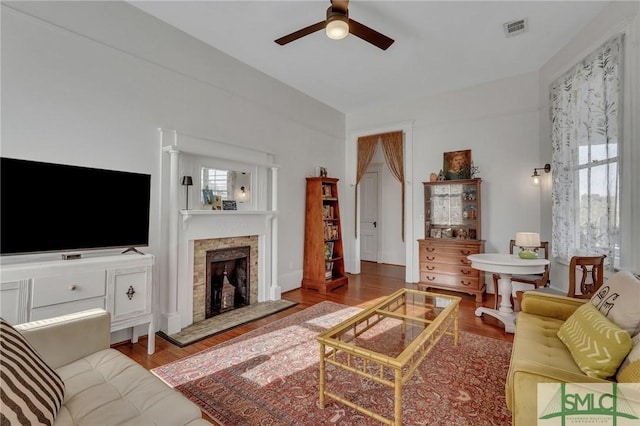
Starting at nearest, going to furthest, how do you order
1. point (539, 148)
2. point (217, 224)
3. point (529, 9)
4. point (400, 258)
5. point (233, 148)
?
point (529, 9) < point (217, 224) < point (233, 148) < point (539, 148) < point (400, 258)

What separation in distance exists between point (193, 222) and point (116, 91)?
142 cm

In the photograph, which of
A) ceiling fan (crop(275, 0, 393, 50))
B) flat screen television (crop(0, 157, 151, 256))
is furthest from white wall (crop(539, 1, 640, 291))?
flat screen television (crop(0, 157, 151, 256))

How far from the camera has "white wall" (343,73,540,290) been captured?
419 cm

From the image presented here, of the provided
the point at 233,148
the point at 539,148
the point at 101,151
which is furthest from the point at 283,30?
the point at 539,148

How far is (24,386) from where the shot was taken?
3.40 ft

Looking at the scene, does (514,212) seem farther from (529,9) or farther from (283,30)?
(283,30)

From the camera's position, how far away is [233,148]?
374 cm

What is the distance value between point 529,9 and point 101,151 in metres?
4.27

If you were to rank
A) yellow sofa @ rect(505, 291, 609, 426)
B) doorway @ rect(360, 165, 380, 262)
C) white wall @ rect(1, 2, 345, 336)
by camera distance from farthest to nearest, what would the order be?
doorway @ rect(360, 165, 380, 262) → white wall @ rect(1, 2, 345, 336) → yellow sofa @ rect(505, 291, 609, 426)

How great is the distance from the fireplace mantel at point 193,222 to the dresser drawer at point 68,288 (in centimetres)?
76

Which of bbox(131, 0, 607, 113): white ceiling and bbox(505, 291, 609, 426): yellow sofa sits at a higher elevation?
bbox(131, 0, 607, 113): white ceiling

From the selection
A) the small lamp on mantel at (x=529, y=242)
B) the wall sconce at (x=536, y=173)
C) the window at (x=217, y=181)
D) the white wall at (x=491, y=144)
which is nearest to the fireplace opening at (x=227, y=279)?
the window at (x=217, y=181)

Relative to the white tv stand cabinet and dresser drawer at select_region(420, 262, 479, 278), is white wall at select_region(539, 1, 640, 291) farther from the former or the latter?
the white tv stand cabinet

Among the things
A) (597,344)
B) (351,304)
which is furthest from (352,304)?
(597,344)
